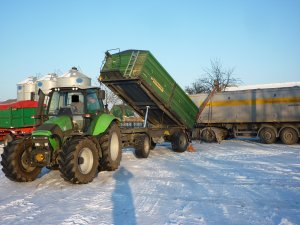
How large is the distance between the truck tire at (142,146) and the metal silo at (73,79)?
36.0 ft

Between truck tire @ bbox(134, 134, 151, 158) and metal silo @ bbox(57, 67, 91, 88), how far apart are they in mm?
10975

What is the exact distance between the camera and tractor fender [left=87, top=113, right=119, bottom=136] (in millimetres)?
8526

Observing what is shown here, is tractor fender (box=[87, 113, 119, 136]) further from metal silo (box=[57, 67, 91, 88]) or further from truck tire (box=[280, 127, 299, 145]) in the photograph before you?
metal silo (box=[57, 67, 91, 88])

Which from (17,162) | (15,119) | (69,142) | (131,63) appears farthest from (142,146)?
(15,119)

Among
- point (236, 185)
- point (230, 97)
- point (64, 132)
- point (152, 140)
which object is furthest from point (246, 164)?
point (230, 97)

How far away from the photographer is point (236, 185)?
7.49 metres

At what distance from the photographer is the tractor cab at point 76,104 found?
28.2 ft

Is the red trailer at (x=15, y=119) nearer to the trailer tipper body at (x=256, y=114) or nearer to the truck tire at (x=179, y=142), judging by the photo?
the truck tire at (x=179, y=142)

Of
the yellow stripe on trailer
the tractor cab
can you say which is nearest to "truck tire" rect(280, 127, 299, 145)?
the yellow stripe on trailer

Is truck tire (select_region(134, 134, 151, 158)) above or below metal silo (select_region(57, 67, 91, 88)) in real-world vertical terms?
below

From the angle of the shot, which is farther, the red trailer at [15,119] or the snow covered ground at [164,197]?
the red trailer at [15,119]

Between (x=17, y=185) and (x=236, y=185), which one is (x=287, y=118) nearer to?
(x=236, y=185)

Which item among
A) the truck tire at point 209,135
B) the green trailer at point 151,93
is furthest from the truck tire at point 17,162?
the truck tire at point 209,135

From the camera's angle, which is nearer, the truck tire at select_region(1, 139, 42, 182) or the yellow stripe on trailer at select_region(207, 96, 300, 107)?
the truck tire at select_region(1, 139, 42, 182)
